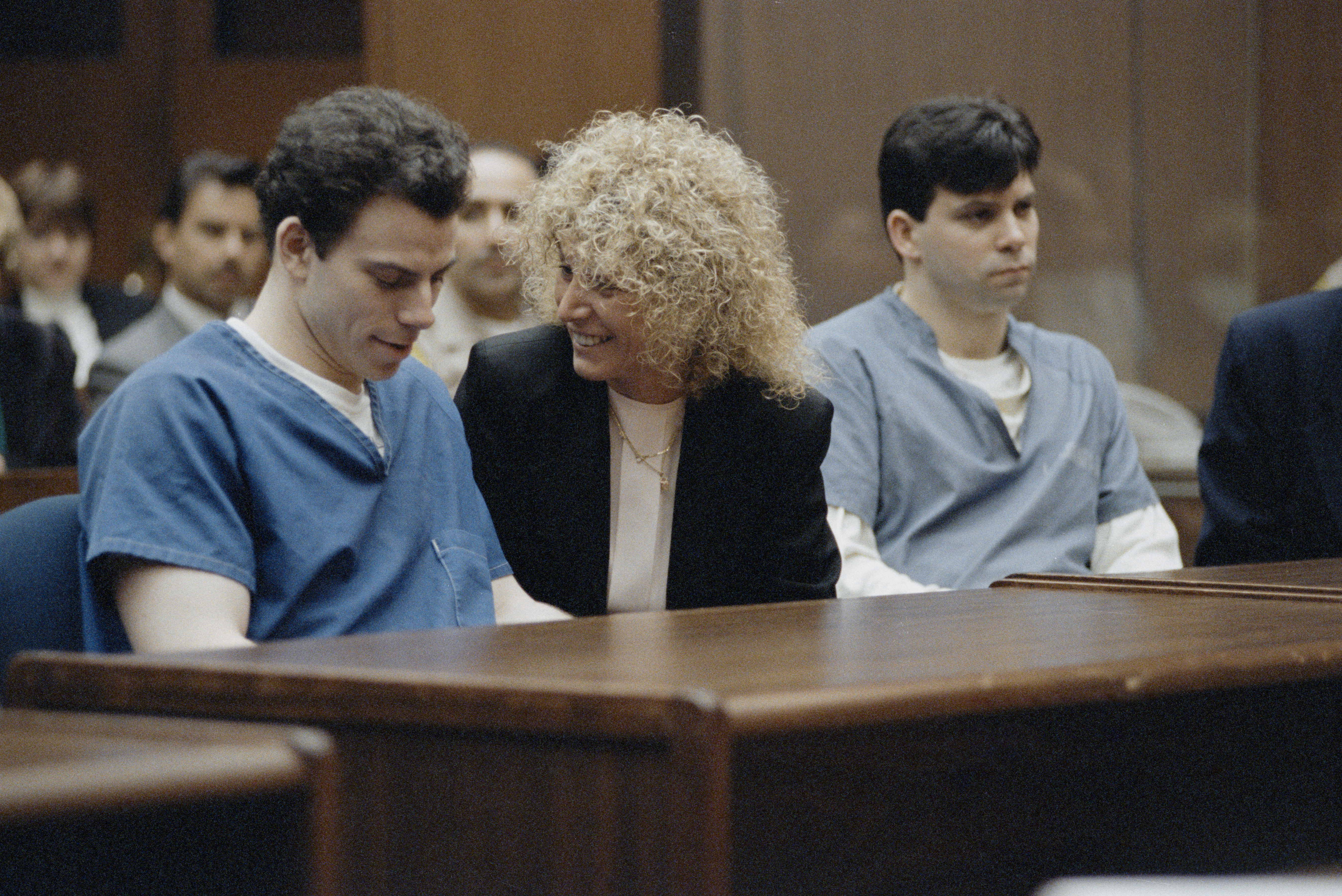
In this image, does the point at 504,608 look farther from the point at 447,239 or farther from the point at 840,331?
the point at 840,331

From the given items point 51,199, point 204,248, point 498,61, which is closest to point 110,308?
point 51,199

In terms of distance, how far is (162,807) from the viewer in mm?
770

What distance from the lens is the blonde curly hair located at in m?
2.05

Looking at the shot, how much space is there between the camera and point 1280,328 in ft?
7.88

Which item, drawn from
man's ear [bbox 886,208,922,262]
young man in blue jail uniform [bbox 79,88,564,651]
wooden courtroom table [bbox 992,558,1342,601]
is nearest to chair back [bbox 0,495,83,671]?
young man in blue jail uniform [bbox 79,88,564,651]

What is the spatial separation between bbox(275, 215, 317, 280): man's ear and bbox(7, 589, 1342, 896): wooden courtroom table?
0.52m

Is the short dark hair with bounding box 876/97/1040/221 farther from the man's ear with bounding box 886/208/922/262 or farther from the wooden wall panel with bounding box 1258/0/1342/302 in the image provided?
the wooden wall panel with bounding box 1258/0/1342/302

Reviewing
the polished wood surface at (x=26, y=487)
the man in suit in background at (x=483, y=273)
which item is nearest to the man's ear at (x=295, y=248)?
the polished wood surface at (x=26, y=487)

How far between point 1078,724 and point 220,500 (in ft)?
2.53

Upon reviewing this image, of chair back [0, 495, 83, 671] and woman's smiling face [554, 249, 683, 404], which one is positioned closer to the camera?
chair back [0, 495, 83, 671]

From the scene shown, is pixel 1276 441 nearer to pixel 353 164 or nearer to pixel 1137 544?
pixel 1137 544

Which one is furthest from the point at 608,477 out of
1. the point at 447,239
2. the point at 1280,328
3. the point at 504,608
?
the point at 1280,328

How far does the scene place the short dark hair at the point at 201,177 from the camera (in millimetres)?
3865

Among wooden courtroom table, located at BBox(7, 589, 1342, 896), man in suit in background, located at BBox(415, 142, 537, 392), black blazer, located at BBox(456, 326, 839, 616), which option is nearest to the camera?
wooden courtroom table, located at BBox(7, 589, 1342, 896)
